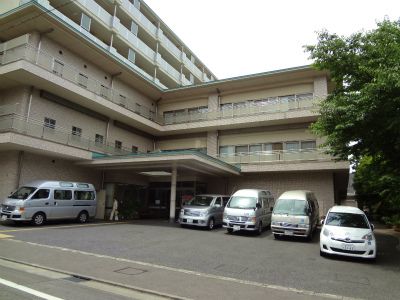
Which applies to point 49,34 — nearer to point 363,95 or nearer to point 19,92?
point 19,92

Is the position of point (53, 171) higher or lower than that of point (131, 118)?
lower

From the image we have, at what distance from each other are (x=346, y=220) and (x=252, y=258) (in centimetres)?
406

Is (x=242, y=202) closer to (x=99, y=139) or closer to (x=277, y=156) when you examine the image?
(x=277, y=156)

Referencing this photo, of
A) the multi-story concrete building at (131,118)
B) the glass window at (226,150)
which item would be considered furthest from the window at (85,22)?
the glass window at (226,150)

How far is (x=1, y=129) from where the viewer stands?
56.5ft

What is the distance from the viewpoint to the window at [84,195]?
707 inches

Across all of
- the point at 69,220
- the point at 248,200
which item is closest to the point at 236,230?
the point at 248,200

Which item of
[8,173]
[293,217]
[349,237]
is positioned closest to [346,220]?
[349,237]

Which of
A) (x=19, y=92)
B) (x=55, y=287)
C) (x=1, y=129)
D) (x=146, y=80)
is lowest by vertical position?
(x=55, y=287)

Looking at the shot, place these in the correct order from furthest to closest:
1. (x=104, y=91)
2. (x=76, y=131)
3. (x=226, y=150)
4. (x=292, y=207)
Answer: (x=226, y=150), (x=104, y=91), (x=76, y=131), (x=292, y=207)

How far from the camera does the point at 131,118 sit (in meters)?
25.1

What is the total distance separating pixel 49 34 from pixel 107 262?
16860 mm

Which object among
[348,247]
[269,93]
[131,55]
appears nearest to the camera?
[348,247]

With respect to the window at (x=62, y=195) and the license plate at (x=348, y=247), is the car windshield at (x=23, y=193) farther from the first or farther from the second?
the license plate at (x=348, y=247)
